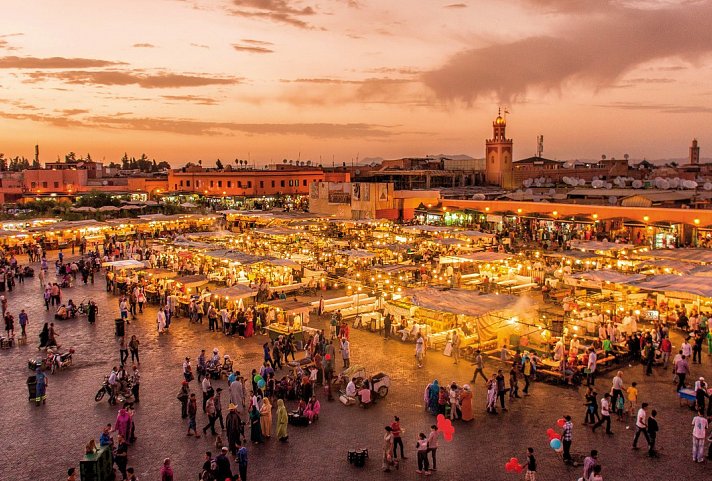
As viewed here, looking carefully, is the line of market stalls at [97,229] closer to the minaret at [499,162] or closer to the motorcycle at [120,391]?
the motorcycle at [120,391]

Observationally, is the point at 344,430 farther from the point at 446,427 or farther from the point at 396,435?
the point at 446,427

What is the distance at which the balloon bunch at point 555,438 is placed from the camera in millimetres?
10039

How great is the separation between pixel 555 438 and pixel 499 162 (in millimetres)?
64066

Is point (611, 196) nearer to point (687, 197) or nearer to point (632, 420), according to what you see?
point (687, 197)

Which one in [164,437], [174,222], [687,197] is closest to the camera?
[164,437]

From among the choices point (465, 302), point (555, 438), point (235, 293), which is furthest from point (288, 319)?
point (555, 438)

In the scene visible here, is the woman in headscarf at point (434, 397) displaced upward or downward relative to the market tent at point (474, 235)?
downward

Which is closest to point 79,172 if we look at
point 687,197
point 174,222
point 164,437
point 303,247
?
point 174,222

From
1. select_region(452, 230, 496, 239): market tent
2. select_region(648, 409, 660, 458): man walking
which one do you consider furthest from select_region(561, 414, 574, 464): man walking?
select_region(452, 230, 496, 239): market tent

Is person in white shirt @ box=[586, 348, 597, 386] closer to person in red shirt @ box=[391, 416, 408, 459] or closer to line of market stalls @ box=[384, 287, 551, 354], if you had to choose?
line of market stalls @ box=[384, 287, 551, 354]

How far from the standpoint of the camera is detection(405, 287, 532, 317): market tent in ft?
51.0

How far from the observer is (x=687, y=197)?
127ft

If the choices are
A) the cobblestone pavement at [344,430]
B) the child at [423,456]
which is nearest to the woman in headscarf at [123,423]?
the cobblestone pavement at [344,430]

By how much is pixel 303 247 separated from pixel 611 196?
21.9 metres
